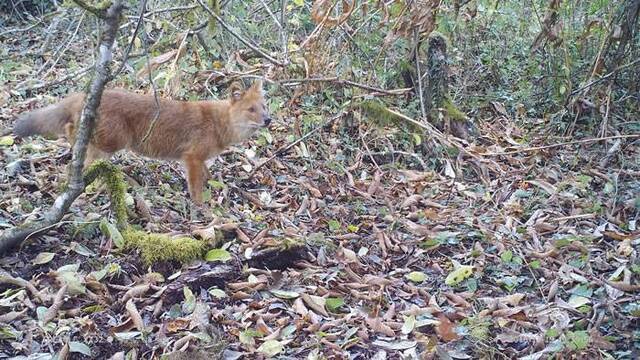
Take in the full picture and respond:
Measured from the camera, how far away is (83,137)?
4.49 metres

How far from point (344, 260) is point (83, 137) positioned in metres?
2.02

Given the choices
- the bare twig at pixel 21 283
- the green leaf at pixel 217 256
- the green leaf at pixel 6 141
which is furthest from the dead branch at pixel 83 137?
the green leaf at pixel 6 141

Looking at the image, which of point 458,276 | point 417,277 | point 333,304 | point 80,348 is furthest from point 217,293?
point 458,276

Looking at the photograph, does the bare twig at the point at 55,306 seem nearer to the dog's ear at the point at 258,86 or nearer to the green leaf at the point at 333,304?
the green leaf at the point at 333,304

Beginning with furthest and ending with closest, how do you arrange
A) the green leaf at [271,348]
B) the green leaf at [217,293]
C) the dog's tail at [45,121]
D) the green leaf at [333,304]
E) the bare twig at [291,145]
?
the bare twig at [291,145], the dog's tail at [45,121], the green leaf at [333,304], the green leaf at [217,293], the green leaf at [271,348]

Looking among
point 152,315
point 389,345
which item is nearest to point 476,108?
point 389,345

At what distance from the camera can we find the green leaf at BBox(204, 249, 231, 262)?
4.85m

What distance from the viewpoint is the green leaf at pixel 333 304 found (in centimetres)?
466

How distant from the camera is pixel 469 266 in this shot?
208 inches

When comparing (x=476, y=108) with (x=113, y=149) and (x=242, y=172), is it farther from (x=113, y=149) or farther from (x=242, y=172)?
(x=113, y=149)

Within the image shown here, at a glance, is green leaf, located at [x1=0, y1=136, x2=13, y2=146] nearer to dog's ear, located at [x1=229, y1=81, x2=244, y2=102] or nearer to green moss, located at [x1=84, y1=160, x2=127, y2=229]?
green moss, located at [x1=84, y1=160, x2=127, y2=229]

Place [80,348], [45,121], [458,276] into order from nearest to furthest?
[80,348], [458,276], [45,121]

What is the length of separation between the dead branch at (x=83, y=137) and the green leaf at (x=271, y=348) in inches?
62.0

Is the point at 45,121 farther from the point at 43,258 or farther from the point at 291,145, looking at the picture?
the point at 291,145
